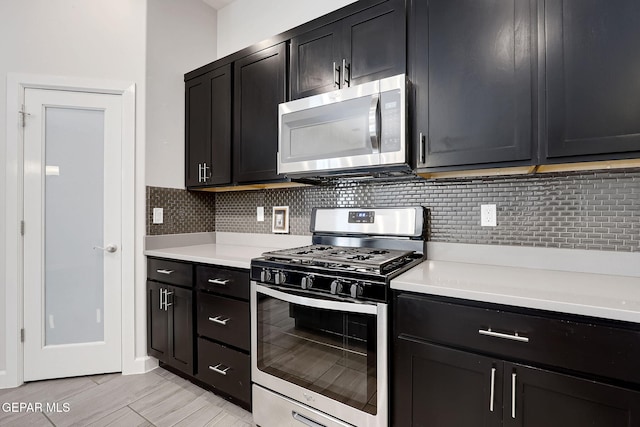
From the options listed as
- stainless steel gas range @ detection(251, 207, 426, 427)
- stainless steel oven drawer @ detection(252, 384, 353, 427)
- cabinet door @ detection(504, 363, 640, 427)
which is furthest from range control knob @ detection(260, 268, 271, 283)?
cabinet door @ detection(504, 363, 640, 427)

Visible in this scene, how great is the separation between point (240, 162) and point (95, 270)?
1.38 metres

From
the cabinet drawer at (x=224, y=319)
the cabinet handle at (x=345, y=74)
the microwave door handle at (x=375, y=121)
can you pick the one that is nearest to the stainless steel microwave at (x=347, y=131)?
the microwave door handle at (x=375, y=121)

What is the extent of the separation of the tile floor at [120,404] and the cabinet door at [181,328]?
177mm

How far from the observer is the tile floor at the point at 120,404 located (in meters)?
1.75

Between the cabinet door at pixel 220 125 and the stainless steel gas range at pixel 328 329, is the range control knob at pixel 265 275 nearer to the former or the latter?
the stainless steel gas range at pixel 328 329

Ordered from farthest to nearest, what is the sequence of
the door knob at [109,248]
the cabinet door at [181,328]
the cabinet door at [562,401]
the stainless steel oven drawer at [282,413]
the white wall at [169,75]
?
the white wall at [169,75] < the door knob at [109,248] < the cabinet door at [181,328] < the stainless steel oven drawer at [282,413] < the cabinet door at [562,401]

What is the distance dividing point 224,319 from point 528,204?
1.83m

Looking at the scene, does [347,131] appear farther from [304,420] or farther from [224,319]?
[304,420]

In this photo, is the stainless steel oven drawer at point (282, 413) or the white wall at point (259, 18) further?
the white wall at point (259, 18)

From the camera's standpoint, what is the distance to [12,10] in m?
2.07

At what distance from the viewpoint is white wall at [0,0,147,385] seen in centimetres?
209

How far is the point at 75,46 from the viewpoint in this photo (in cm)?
223

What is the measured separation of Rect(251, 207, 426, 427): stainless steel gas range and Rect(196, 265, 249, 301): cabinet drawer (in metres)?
0.09

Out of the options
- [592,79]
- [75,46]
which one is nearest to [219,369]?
[592,79]
